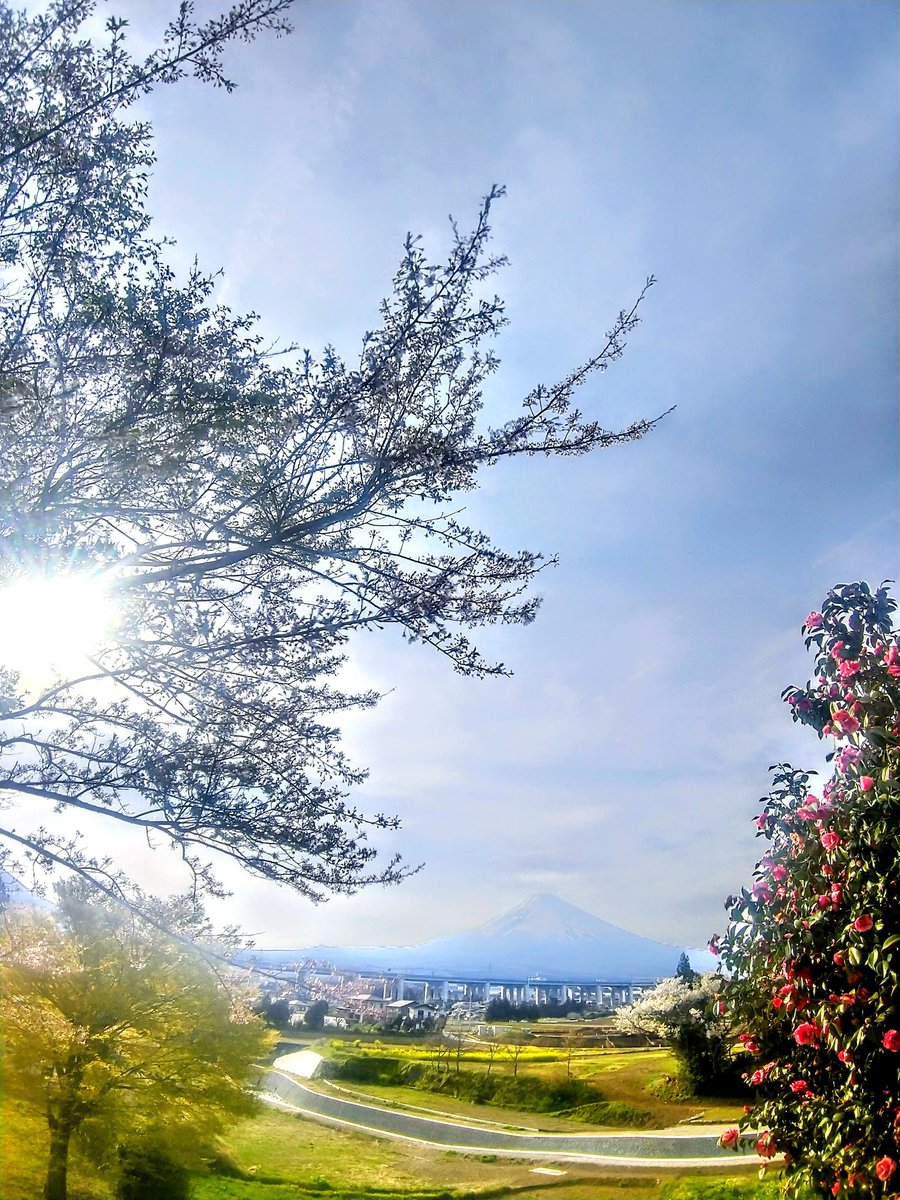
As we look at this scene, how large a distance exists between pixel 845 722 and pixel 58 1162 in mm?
7121

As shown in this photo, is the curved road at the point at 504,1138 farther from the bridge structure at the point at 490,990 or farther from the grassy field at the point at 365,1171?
the bridge structure at the point at 490,990

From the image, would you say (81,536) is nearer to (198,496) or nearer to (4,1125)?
(198,496)

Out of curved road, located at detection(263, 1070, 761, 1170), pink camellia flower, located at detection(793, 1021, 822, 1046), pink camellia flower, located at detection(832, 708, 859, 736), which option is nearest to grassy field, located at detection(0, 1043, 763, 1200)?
curved road, located at detection(263, 1070, 761, 1170)

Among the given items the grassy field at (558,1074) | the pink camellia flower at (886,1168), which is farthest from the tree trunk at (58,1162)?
the pink camellia flower at (886,1168)

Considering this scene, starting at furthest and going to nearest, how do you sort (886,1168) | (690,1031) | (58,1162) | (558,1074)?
1. (558,1074)
2. (690,1031)
3. (58,1162)
4. (886,1168)

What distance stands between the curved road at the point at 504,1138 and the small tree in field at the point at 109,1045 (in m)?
1.28

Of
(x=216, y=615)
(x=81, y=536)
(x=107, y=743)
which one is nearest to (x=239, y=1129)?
(x=107, y=743)

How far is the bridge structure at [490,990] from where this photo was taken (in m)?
8.46

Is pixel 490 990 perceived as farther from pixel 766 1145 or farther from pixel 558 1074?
pixel 766 1145

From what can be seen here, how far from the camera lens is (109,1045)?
19.3 ft

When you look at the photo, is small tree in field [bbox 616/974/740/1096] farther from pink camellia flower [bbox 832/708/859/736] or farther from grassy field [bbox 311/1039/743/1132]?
pink camellia flower [bbox 832/708/859/736]

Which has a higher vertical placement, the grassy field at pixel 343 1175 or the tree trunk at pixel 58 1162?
the tree trunk at pixel 58 1162

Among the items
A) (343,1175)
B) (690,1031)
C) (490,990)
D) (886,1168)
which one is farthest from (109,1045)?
(690,1031)

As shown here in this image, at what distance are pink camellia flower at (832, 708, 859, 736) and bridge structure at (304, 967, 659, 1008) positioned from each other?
5.92 m
